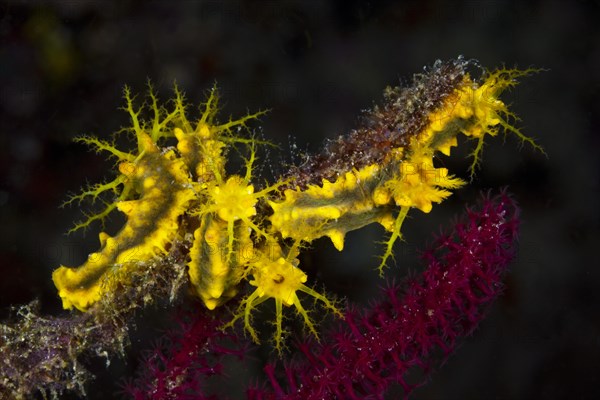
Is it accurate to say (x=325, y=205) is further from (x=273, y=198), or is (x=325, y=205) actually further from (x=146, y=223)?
(x=146, y=223)

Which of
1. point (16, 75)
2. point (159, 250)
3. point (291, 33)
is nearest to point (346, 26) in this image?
point (291, 33)

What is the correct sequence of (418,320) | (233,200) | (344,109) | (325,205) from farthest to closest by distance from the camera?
(344,109), (418,320), (325,205), (233,200)

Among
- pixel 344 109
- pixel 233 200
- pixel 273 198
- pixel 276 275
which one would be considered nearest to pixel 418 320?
pixel 276 275

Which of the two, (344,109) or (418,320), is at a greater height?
(344,109)

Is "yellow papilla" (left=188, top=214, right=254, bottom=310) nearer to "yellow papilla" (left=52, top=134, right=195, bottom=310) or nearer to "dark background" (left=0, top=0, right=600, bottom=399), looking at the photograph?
"yellow papilla" (left=52, top=134, right=195, bottom=310)

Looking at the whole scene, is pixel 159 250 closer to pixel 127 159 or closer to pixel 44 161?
pixel 127 159

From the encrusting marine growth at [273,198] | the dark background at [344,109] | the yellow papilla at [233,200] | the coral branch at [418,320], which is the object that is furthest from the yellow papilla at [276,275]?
the dark background at [344,109]
